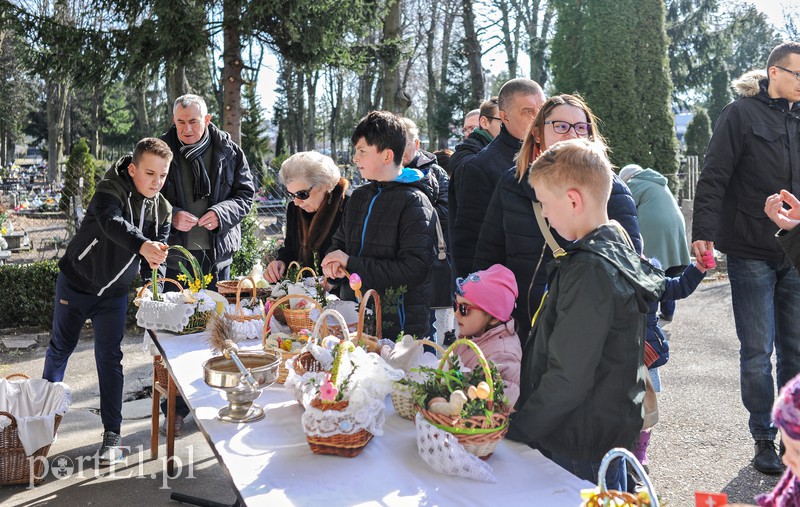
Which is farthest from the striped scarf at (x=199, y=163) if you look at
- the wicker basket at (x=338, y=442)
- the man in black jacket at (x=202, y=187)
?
the wicker basket at (x=338, y=442)

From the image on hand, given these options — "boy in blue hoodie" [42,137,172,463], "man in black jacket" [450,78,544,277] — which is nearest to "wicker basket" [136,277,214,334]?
"boy in blue hoodie" [42,137,172,463]

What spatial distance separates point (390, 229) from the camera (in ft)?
10.4

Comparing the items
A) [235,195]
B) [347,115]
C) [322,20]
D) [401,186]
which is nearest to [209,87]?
[347,115]

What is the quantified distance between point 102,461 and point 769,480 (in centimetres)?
354

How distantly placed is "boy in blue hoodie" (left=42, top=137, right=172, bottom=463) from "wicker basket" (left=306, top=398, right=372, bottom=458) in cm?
202

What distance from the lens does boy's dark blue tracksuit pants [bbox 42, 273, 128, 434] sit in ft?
12.8

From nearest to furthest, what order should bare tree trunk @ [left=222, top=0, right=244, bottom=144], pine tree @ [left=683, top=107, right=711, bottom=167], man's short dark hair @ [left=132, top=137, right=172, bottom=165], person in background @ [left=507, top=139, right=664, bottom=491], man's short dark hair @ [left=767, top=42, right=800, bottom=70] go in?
person in background @ [left=507, top=139, right=664, bottom=491], man's short dark hair @ [left=767, top=42, right=800, bottom=70], man's short dark hair @ [left=132, top=137, right=172, bottom=165], bare tree trunk @ [left=222, top=0, right=244, bottom=144], pine tree @ [left=683, top=107, right=711, bottom=167]

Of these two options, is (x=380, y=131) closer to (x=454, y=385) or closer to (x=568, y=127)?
(x=568, y=127)

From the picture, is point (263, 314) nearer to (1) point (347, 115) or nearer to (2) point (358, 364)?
(2) point (358, 364)

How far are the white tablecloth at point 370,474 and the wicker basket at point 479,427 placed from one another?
9cm

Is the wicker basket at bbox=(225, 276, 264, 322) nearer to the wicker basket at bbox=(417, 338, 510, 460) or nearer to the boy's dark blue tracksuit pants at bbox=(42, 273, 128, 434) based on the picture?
the boy's dark blue tracksuit pants at bbox=(42, 273, 128, 434)

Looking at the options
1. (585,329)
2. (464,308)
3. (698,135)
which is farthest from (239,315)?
(698,135)

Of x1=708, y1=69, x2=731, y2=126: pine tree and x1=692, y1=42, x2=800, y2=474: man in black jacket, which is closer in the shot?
x1=692, y1=42, x2=800, y2=474: man in black jacket

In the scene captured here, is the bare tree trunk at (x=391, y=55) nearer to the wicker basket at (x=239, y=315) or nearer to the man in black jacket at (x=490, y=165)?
the man in black jacket at (x=490, y=165)
